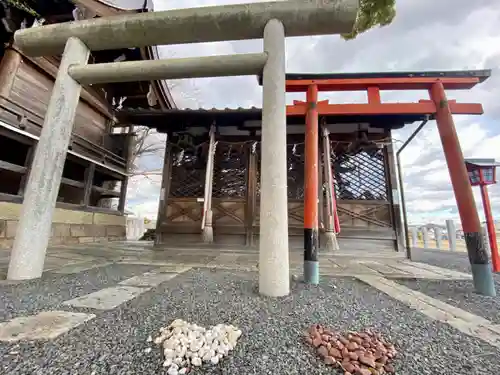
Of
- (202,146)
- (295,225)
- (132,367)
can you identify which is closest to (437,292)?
(132,367)

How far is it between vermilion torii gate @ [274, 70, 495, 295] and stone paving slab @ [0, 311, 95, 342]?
1.82 metres

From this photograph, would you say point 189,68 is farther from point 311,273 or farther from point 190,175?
point 190,175

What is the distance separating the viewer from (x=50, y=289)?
70.6 inches

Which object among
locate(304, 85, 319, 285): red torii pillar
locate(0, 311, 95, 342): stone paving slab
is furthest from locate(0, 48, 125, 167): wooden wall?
locate(304, 85, 319, 285): red torii pillar

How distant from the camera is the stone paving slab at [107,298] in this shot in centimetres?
147

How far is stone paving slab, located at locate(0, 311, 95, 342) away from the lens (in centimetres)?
103

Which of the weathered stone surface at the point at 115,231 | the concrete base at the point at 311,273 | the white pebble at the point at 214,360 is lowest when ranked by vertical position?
the white pebble at the point at 214,360

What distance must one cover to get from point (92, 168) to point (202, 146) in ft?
11.2

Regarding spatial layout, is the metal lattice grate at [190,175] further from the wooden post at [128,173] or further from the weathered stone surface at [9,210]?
the weathered stone surface at [9,210]

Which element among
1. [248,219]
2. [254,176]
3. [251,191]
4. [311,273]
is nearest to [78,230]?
[248,219]

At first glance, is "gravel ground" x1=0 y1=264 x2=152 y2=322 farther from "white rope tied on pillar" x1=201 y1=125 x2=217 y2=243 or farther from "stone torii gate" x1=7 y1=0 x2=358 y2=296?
"white rope tied on pillar" x1=201 y1=125 x2=217 y2=243

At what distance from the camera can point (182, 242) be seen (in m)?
5.75

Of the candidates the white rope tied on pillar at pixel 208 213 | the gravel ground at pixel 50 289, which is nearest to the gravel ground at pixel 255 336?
the gravel ground at pixel 50 289

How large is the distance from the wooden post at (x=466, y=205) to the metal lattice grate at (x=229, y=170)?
422 cm
